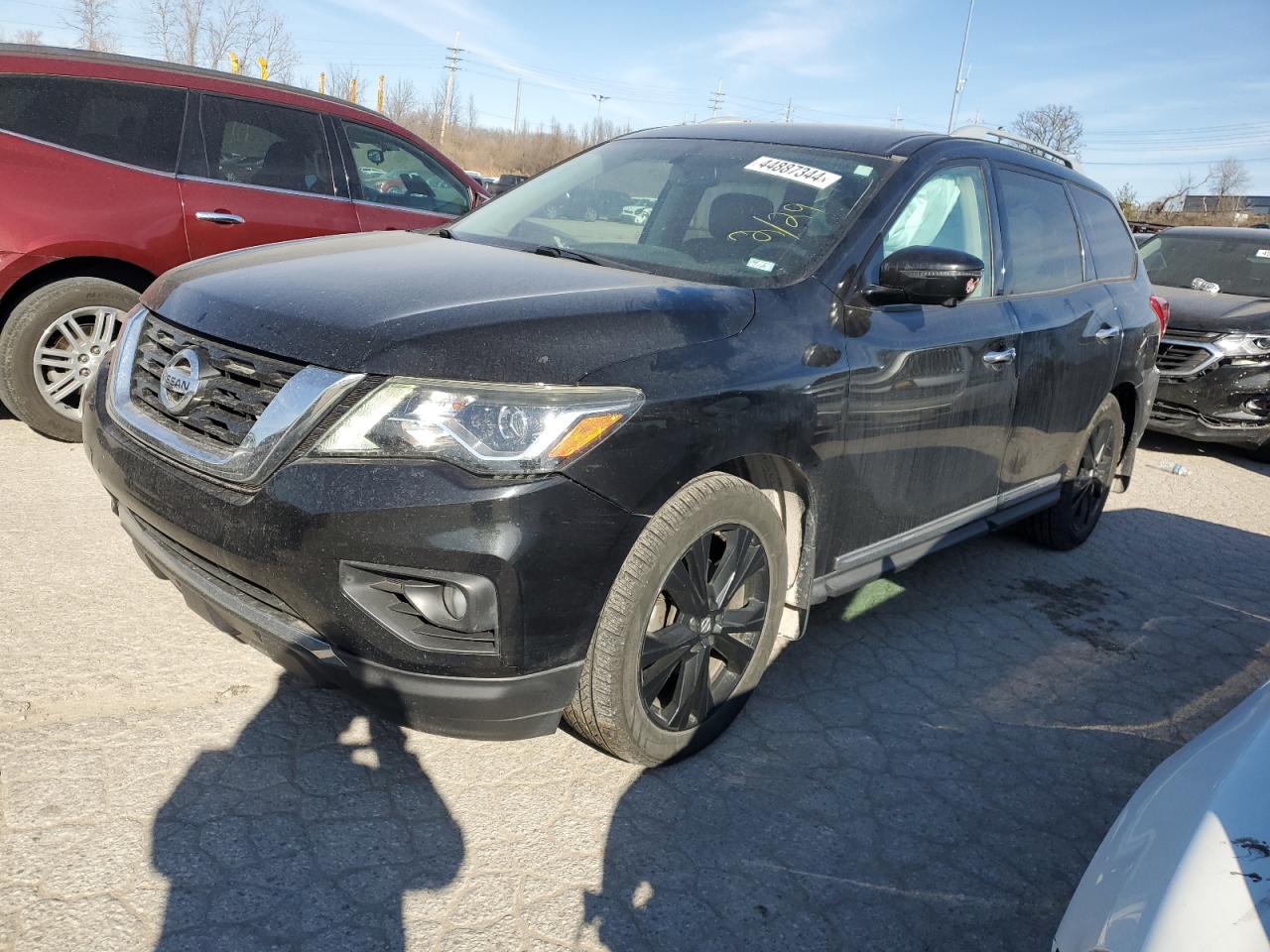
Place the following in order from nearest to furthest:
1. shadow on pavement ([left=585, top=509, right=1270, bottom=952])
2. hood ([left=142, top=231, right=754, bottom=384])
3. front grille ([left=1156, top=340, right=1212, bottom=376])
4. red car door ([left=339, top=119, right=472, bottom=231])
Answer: hood ([left=142, top=231, right=754, bottom=384]), shadow on pavement ([left=585, top=509, right=1270, bottom=952]), red car door ([left=339, top=119, right=472, bottom=231]), front grille ([left=1156, top=340, right=1212, bottom=376])

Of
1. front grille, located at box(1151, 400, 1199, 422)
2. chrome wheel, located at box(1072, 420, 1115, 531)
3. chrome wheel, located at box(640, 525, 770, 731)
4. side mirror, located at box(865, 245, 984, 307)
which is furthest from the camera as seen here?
front grille, located at box(1151, 400, 1199, 422)

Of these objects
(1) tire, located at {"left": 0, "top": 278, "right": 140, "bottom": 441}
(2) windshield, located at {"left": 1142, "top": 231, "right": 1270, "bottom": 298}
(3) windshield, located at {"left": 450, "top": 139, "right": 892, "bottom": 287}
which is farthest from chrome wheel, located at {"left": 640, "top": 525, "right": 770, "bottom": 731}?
(2) windshield, located at {"left": 1142, "top": 231, "right": 1270, "bottom": 298}

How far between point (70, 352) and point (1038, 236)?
4501 mm

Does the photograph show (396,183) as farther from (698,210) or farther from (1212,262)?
(1212,262)

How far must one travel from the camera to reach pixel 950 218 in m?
3.61

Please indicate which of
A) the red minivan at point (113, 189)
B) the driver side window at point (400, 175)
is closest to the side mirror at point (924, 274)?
the red minivan at point (113, 189)

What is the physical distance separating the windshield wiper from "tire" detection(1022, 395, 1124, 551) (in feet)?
9.12

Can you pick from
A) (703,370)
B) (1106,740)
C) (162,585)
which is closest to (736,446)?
(703,370)

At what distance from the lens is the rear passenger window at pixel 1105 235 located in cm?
472

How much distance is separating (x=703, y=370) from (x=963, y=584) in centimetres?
263

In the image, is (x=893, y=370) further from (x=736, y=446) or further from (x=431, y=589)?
(x=431, y=589)

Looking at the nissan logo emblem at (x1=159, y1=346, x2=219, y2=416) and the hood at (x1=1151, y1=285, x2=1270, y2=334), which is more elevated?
the hood at (x1=1151, y1=285, x2=1270, y2=334)

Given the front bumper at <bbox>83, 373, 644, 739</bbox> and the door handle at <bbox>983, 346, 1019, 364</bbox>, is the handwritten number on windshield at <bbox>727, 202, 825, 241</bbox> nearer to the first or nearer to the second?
the door handle at <bbox>983, 346, 1019, 364</bbox>

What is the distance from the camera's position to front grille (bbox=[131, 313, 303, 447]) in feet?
7.50
